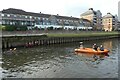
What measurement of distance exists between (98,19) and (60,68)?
169 meters

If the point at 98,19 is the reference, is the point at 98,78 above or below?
below

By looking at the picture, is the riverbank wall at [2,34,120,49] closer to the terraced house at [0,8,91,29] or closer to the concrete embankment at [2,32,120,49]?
the concrete embankment at [2,32,120,49]

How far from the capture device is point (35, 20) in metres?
135

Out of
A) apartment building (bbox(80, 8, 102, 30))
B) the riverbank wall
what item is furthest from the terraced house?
the riverbank wall

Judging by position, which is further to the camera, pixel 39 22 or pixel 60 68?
pixel 39 22

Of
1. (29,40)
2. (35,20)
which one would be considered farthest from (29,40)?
(35,20)

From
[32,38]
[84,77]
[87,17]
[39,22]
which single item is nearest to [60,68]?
[84,77]

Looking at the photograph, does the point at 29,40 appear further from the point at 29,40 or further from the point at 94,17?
the point at 94,17

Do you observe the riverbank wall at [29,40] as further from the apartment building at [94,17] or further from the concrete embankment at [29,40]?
the apartment building at [94,17]

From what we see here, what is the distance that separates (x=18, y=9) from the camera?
448 ft

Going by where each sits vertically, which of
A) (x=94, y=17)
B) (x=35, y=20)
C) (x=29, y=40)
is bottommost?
(x=29, y=40)

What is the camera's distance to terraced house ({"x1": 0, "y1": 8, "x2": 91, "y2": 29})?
120519 mm

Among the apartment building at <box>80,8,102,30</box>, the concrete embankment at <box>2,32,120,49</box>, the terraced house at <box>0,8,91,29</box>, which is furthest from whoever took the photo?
the apartment building at <box>80,8,102,30</box>

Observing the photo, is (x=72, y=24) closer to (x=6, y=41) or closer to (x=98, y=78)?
(x=6, y=41)
